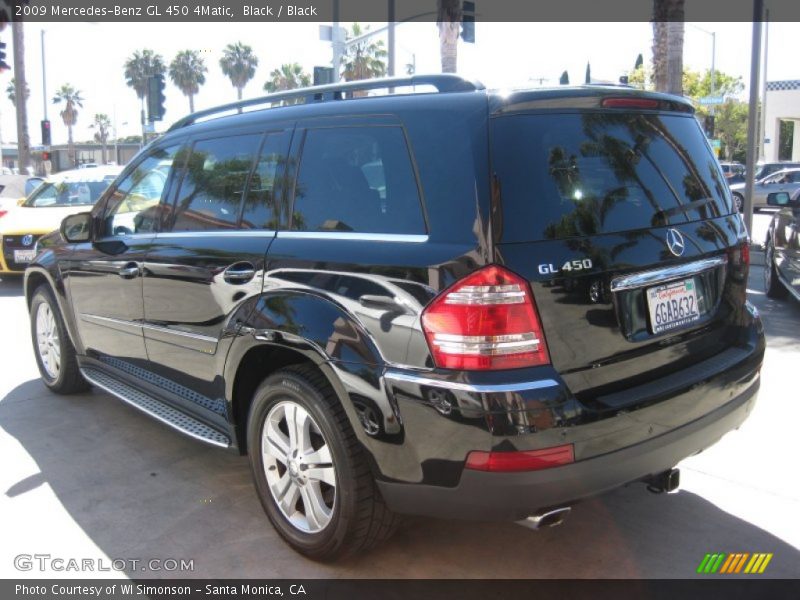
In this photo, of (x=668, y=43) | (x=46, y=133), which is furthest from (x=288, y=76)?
(x=668, y=43)

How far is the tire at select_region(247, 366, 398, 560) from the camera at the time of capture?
2914mm

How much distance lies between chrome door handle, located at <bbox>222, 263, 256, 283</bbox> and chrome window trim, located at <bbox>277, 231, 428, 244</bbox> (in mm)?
207

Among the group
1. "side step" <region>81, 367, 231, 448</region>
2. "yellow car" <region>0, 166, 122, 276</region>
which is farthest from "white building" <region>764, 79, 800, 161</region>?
"side step" <region>81, 367, 231, 448</region>

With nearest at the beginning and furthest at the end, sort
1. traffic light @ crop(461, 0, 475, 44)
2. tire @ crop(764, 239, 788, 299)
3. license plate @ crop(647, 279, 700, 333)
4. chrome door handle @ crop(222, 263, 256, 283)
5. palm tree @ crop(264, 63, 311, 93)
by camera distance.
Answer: license plate @ crop(647, 279, 700, 333)
chrome door handle @ crop(222, 263, 256, 283)
tire @ crop(764, 239, 788, 299)
traffic light @ crop(461, 0, 475, 44)
palm tree @ crop(264, 63, 311, 93)

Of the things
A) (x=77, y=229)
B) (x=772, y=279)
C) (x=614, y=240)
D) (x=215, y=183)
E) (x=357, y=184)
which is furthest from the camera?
(x=772, y=279)

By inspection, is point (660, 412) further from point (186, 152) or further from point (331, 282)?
point (186, 152)

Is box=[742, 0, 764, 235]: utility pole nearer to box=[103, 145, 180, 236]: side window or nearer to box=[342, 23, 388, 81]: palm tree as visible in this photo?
box=[103, 145, 180, 236]: side window

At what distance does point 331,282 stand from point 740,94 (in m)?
57.8

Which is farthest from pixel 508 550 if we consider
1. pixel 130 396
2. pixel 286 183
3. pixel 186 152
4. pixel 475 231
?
pixel 186 152

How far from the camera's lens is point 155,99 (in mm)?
16172

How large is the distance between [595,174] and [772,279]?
22.8ft

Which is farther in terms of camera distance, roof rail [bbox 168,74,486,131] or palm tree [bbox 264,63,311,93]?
palm tree [bbox 264,63,311,93]

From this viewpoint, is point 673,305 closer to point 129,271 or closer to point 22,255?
point 129,271

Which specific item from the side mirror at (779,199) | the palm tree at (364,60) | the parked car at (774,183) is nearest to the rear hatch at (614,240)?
the side mirror at (779,199)
